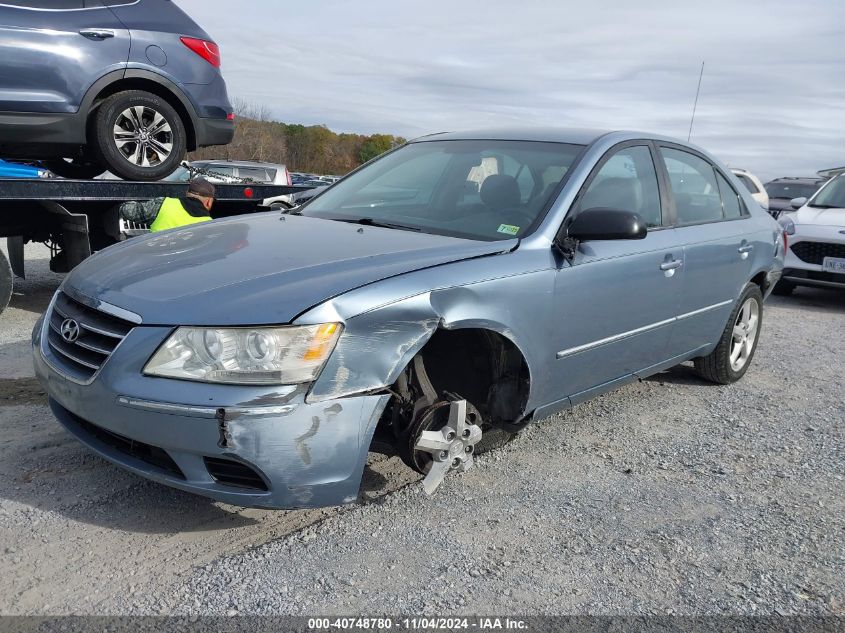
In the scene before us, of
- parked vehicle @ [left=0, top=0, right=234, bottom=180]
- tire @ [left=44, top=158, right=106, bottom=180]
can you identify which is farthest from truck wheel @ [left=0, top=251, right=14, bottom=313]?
tire @ [left=44, top=158, right=106, bottom=180]

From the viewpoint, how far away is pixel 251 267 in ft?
9.49

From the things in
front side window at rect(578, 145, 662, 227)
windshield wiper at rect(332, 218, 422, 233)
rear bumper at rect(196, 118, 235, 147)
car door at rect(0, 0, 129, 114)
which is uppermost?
car door at rect(0, 0, 129, 114)

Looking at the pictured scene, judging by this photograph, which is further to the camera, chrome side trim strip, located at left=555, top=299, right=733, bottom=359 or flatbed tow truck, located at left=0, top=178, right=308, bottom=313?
flatbed tow truck, located at left=0, top=178, right=308, bottom=313

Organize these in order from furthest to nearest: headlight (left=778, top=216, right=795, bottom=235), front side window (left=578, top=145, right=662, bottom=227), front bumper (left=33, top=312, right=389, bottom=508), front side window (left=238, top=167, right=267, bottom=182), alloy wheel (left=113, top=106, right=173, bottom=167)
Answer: front side window (left=238, top=167, right=267, bottom=182)
headlight (left=778, top=216, right=795, bottom=235)
alloy wheel (left=113, top=106, right=173, bottom=167)
front side window (left=578, top=145, right=662, bottom=227)
front bumper (left=33, top=312, right=389, bottom=508)

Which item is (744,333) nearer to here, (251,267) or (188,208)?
(251,267)

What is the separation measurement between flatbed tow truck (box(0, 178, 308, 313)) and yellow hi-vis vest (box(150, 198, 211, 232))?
0.41 metres

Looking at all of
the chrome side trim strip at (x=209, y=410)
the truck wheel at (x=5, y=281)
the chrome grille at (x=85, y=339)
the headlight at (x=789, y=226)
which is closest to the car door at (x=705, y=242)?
the chrome side trim strip at (x=209, y=410)

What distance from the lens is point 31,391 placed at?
14.5 feet

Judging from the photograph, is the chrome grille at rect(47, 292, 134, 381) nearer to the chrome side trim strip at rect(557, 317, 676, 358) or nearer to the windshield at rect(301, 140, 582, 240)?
the windshield at rect(301, 140, 582, 240)

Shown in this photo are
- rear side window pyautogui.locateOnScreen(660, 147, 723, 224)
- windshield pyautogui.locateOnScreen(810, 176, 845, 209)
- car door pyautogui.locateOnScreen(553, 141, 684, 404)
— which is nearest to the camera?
car door pyautogui.locateOnScreen(553, 141, 684, 404)

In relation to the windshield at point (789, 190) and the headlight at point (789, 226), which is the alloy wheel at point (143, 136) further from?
the windshield at point (789, 190)

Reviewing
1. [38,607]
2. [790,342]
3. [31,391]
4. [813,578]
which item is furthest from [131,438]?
[790,342]

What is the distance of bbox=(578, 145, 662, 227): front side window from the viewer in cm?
375

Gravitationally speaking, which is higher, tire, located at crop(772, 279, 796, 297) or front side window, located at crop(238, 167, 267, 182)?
front side window, located at crop(238, 167, 267, 182)
